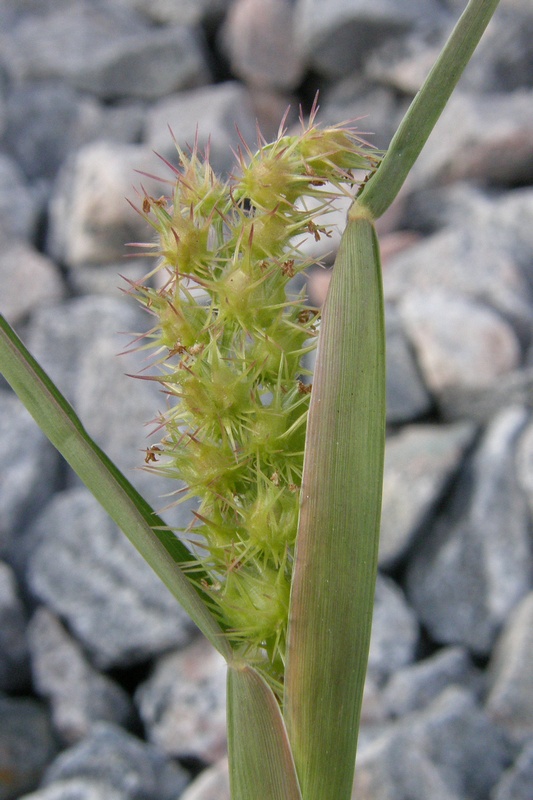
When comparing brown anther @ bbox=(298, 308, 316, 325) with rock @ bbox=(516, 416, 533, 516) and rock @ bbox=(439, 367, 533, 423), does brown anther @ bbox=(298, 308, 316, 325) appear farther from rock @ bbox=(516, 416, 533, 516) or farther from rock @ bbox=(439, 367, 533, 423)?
rock @ bbox=(439, 367, 533, 423)

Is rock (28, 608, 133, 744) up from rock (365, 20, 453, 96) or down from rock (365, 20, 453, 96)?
down

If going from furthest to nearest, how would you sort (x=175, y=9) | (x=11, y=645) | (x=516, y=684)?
(x=175, y=9), (x=11, y=645), (x=516, y=684)

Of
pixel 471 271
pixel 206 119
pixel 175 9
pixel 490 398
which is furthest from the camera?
pixel 175 9

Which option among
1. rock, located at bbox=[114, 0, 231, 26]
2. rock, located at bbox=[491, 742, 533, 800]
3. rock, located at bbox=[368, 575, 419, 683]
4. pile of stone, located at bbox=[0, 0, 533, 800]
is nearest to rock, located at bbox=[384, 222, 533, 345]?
pile of stone, located at bbox=[0, 0, 533, 800]

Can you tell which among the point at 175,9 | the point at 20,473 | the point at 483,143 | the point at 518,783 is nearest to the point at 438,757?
the point at 518,783

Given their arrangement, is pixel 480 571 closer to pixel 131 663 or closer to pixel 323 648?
pixel 131 663

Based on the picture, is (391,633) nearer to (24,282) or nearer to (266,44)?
(24,282)
